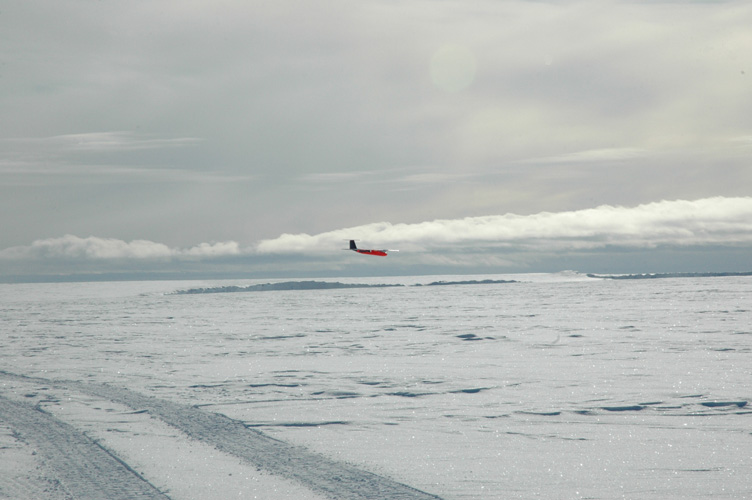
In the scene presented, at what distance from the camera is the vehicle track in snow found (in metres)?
6.08

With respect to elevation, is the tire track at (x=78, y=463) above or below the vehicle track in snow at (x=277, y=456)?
above

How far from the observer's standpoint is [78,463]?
6914 mm

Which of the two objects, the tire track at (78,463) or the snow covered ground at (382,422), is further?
the snow covered ground at (382,422)

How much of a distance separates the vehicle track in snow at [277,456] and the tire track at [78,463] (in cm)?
125

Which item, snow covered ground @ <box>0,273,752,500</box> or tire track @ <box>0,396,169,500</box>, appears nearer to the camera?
tire track @ <box>0,396,169,500</box>

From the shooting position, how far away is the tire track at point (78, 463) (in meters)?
5.95

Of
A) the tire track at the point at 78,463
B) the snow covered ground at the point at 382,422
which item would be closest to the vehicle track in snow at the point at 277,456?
the snow covered ground at the point at 382,422

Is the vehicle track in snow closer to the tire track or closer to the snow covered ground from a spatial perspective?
the snow covered ground

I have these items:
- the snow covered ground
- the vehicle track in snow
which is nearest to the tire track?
the snow covered ground

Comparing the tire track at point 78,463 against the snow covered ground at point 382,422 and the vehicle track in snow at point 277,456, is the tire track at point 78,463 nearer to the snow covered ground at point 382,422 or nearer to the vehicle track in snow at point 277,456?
the snow covered ground at point 382,422

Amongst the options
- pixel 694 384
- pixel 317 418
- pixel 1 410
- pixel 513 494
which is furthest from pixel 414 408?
pixel 1 410

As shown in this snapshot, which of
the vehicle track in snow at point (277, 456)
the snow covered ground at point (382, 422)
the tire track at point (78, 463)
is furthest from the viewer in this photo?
the snow covered ground at point (382, 422)

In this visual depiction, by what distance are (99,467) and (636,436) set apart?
688 cm

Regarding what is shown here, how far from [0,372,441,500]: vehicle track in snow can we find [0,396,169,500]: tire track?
1.25 metres
